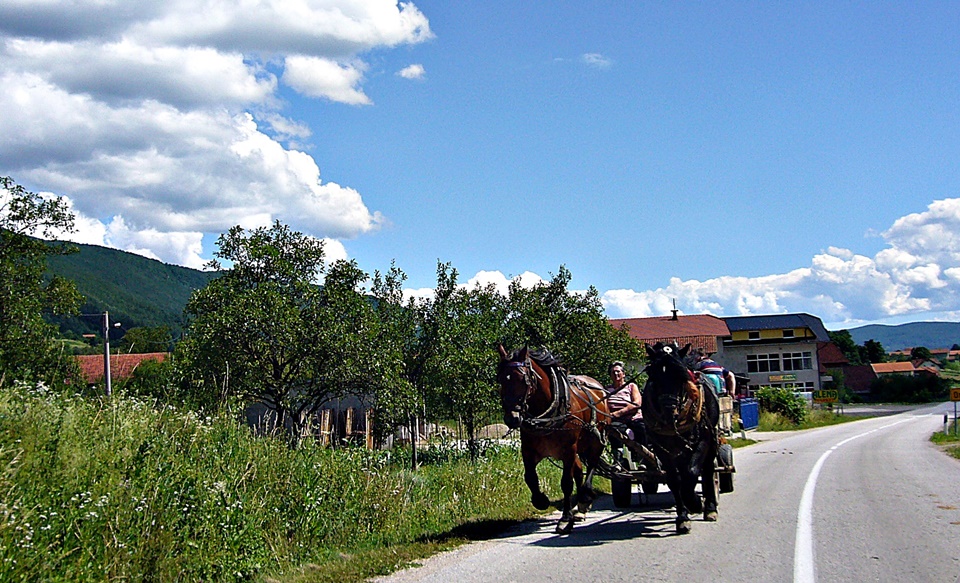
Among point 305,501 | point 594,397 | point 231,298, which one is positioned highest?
point 231,298

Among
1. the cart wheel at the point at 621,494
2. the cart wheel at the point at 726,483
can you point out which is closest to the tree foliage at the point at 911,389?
the cart wheel at the point at 726,483

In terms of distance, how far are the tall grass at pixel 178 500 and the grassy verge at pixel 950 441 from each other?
18.9 meters

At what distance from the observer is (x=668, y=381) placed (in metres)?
10.1

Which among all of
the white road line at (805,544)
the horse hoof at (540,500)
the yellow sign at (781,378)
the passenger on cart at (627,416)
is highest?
the passenger on cart at (627,416)

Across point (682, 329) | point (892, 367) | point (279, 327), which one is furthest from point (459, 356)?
point (892, 367)

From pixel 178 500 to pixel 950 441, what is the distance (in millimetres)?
31042

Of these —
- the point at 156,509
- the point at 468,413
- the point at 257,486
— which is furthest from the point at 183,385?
the point at 156,509

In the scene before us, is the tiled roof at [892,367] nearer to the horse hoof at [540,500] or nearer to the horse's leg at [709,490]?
the horse's leg at [709,490]

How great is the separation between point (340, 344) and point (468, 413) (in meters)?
7.08

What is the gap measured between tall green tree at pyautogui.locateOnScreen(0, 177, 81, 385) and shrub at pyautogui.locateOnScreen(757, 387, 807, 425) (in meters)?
37.8

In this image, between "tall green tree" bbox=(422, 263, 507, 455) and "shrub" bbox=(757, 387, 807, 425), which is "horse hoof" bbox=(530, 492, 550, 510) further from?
"shrub" bbox=(757, 387, 807, 425)

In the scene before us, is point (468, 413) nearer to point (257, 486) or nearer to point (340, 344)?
point (340, 344)

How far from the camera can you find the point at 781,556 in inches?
334

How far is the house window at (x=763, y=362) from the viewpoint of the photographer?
79500 mm
